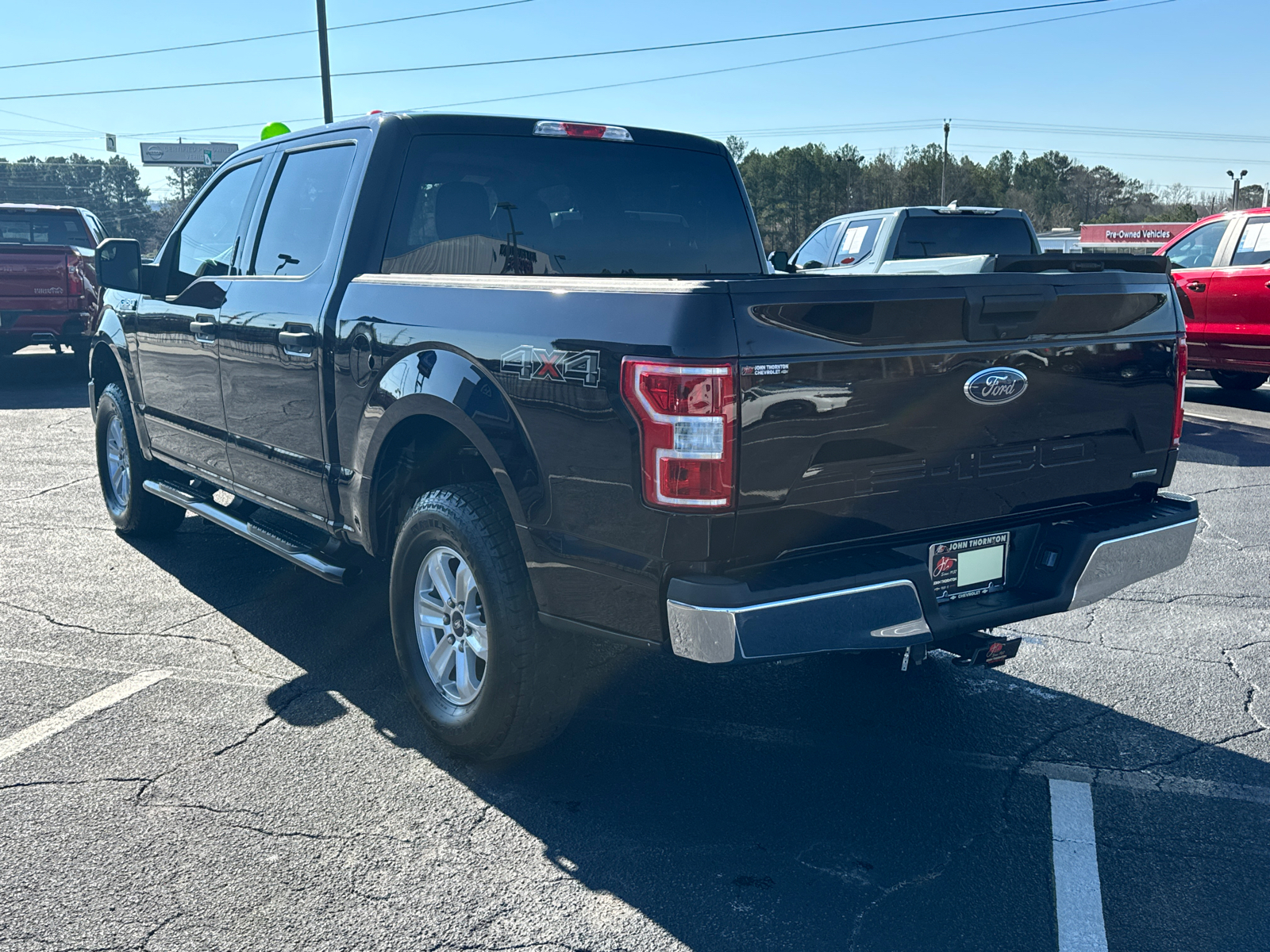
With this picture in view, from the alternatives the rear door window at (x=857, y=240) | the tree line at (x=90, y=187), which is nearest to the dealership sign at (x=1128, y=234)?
the rear door window at (x=857, y=240)

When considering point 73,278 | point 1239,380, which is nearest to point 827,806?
point 1239,380

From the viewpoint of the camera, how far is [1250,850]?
3070 millimetres

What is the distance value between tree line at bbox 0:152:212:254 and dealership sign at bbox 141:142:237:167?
156ft

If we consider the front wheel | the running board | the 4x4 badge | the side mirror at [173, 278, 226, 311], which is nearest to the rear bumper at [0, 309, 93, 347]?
the running board

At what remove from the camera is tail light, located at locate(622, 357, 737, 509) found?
8.80 ft

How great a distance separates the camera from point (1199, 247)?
11812 mm

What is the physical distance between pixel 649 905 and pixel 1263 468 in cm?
753

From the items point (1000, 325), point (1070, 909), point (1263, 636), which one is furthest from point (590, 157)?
point (1263, 636)

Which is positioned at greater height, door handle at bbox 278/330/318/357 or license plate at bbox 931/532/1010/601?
door handle at bbox 278/330/318/357

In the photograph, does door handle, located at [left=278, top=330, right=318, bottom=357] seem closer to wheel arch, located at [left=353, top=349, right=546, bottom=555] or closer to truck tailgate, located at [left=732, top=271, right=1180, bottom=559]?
wheel arch, located at [left=353, top=349, right=546, bottom=555]

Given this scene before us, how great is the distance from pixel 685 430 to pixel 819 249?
36.1 feet

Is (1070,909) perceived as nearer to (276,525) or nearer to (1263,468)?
(276,525)

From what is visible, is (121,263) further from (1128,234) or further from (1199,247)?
(1128,234)

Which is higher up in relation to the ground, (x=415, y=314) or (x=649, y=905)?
(x=415, y=314)
